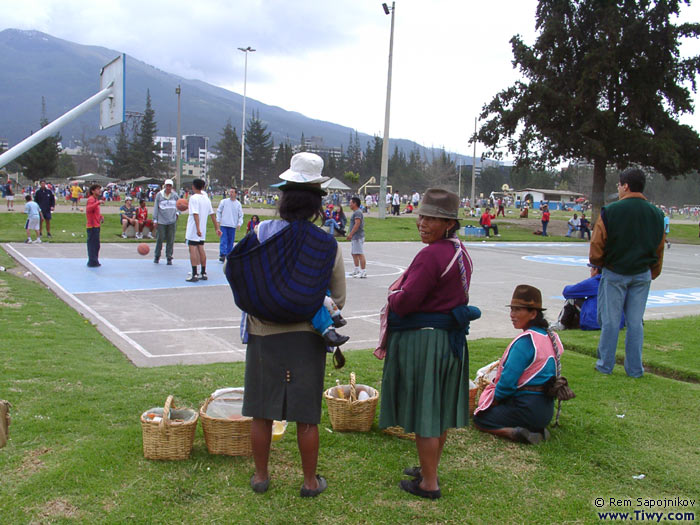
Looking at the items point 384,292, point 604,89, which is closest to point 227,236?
point 384,292

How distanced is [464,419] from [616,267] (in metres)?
3.31

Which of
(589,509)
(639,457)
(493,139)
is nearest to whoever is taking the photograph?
(589,509)

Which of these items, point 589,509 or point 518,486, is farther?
point 518,486

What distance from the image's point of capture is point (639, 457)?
4289 mm

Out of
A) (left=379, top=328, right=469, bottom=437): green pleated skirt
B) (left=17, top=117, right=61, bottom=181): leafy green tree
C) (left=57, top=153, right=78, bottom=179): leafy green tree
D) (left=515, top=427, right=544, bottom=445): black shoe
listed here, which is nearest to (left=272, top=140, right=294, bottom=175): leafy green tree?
(left=57, top=153, right=78, bottom=179): leafy green tree

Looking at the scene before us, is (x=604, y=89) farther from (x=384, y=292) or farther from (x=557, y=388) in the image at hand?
(x=557, y=388)

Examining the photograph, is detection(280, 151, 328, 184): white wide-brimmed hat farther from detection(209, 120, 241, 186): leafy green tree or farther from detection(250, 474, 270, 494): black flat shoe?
detection(209, 120, 241, 186): leafy green tree

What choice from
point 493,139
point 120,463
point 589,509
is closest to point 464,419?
point 589,509

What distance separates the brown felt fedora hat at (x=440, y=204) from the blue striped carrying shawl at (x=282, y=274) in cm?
69

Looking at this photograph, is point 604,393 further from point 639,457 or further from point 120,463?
point 120,463

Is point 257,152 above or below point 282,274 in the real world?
above

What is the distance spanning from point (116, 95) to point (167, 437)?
4095mm

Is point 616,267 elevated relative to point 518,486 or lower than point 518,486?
elevated

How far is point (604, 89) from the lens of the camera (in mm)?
35719
